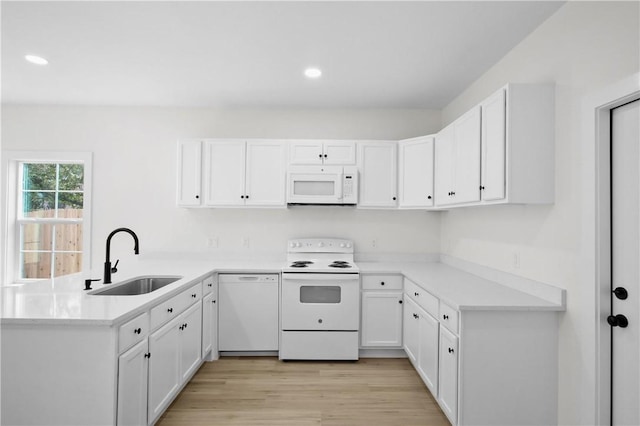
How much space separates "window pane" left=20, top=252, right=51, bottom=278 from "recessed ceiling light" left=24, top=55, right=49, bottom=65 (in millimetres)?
2165

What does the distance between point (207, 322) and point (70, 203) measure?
2312 millimetres

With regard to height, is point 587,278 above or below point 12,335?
above

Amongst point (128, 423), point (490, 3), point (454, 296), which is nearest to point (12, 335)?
point (128, 423)

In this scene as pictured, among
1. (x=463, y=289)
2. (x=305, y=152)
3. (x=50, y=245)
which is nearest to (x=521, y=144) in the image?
(x=463, y=289)

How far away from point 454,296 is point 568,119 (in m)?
1.25

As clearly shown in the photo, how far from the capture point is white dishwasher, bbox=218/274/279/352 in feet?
10.6

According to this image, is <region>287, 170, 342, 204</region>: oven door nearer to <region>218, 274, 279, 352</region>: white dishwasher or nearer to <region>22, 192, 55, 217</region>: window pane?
<region>218, 274, 279, 352</region>: white dishwasher

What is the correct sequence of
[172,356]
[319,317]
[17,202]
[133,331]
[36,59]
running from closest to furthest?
1. [133,331]
2. [172,356]
3. [36,59]
4. [319,317]
5. [17,202]

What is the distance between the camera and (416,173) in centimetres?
338

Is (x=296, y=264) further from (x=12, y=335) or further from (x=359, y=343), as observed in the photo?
(x=12, y=335)

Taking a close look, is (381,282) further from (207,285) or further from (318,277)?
(207,285)

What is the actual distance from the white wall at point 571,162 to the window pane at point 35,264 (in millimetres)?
4735

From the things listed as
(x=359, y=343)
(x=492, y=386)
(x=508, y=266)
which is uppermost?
(x=508, y=266)

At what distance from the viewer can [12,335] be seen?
1654 millimetres
